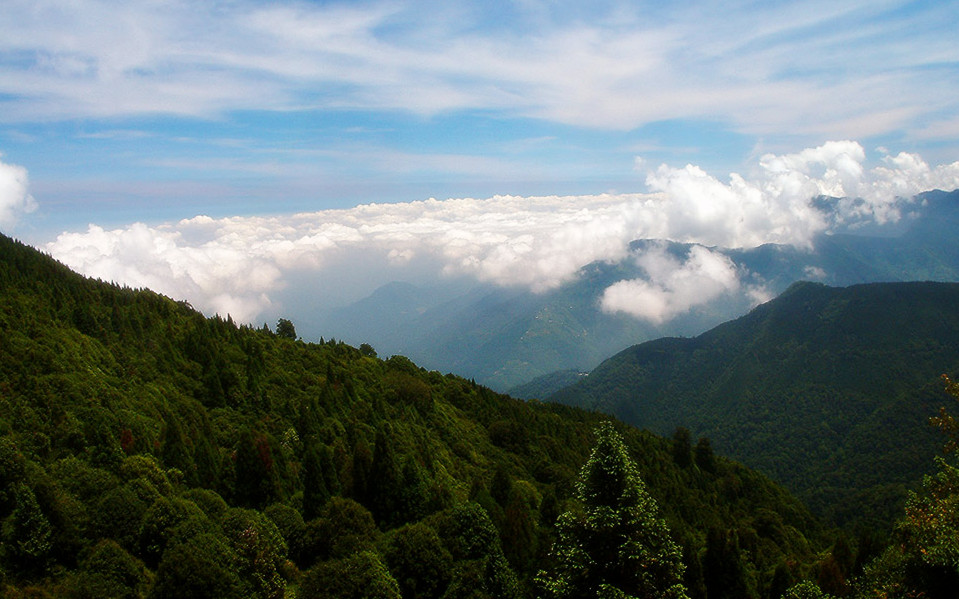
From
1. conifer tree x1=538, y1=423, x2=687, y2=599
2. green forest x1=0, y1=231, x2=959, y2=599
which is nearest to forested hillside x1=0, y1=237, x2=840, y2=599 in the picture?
green forest x1=0, y1=231, x2=959, y2=599

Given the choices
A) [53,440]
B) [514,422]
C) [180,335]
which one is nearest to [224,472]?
[53,440]

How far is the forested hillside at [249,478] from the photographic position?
22656 mm

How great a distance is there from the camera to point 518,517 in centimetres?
3572

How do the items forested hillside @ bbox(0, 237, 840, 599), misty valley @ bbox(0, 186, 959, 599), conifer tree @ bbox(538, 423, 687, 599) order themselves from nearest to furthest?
conifer tree @ bbox(538, 423, 687, 599) → misty valley @ bbox(0, 186, 959, 599) → forested hillside @ bbox(0, 237, 840, 599)

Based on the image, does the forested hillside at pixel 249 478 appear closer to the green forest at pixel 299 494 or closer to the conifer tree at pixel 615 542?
the green forest at pixel 299 494

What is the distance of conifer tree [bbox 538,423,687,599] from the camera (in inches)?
713

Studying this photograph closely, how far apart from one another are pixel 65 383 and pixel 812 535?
114 m

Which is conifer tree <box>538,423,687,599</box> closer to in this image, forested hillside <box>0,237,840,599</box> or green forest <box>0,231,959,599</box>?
green forest <box>0,231,959,599</box>

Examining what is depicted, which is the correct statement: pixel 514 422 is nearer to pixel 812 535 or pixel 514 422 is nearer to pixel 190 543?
pixel 812 535

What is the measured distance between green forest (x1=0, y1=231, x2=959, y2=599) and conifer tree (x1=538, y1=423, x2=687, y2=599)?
8 centimetres

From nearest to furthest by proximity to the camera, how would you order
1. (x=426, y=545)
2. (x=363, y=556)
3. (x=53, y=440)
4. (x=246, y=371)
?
1. (x=363, y=556)
2. (x=426, y=545)
3. (x=53, y=440)
4. (x=246, y=371)

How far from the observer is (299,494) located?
1671 inches

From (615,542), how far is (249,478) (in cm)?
3129

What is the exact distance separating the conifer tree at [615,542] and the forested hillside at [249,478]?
117 cm
